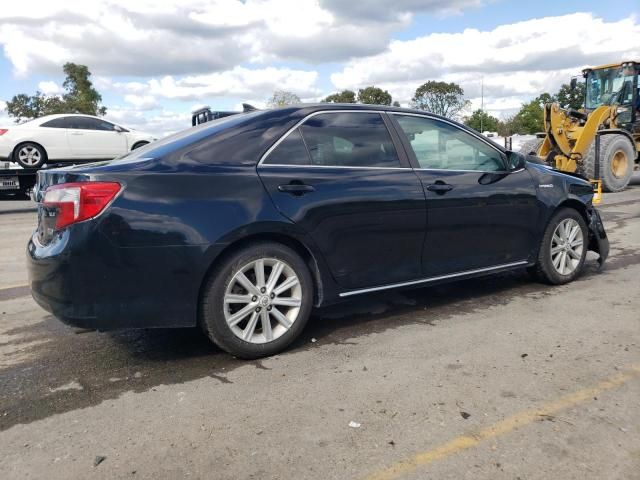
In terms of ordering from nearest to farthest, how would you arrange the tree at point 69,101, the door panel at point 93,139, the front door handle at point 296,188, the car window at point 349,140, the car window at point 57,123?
the front door handle at point 296,188, the car window at point 349,140, the car window at point 57,123, the door panel at point 93,139, the tree at point 69,101

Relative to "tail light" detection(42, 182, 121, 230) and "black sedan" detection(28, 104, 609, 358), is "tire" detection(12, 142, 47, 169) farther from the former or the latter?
"tail light" detection(42, 182, 121, 230)

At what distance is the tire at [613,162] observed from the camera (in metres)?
13.8

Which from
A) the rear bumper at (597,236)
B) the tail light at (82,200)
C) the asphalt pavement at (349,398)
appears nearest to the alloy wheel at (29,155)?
the asphalt pavement at (349,398)

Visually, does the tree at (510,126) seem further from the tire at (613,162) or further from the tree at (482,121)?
the tire at (613,162)

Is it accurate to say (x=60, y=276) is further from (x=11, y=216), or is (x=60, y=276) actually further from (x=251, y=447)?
(x=11, y=216)

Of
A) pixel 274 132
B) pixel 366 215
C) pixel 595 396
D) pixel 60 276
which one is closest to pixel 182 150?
pixel 274 132

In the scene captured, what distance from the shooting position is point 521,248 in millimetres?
4961

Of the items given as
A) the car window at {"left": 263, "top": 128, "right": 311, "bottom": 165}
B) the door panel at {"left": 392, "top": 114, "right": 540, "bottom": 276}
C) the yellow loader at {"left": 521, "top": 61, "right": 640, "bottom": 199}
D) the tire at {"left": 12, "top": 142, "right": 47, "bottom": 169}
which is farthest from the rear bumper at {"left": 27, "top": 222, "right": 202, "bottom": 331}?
the yellow loader at {"left": 521, "top": 61, "right": 640, "bottom": 199}

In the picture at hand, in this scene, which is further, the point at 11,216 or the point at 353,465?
the point at 11,216

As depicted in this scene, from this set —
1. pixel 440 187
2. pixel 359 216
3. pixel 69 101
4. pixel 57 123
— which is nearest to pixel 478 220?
pixel 440 187

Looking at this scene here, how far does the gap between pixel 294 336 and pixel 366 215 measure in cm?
98

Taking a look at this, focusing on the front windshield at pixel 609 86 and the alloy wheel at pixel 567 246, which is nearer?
the alloy wheel at pixel 567 246

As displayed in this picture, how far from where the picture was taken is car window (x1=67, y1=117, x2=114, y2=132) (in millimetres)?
13562

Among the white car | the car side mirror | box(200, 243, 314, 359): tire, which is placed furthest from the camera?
the white car
